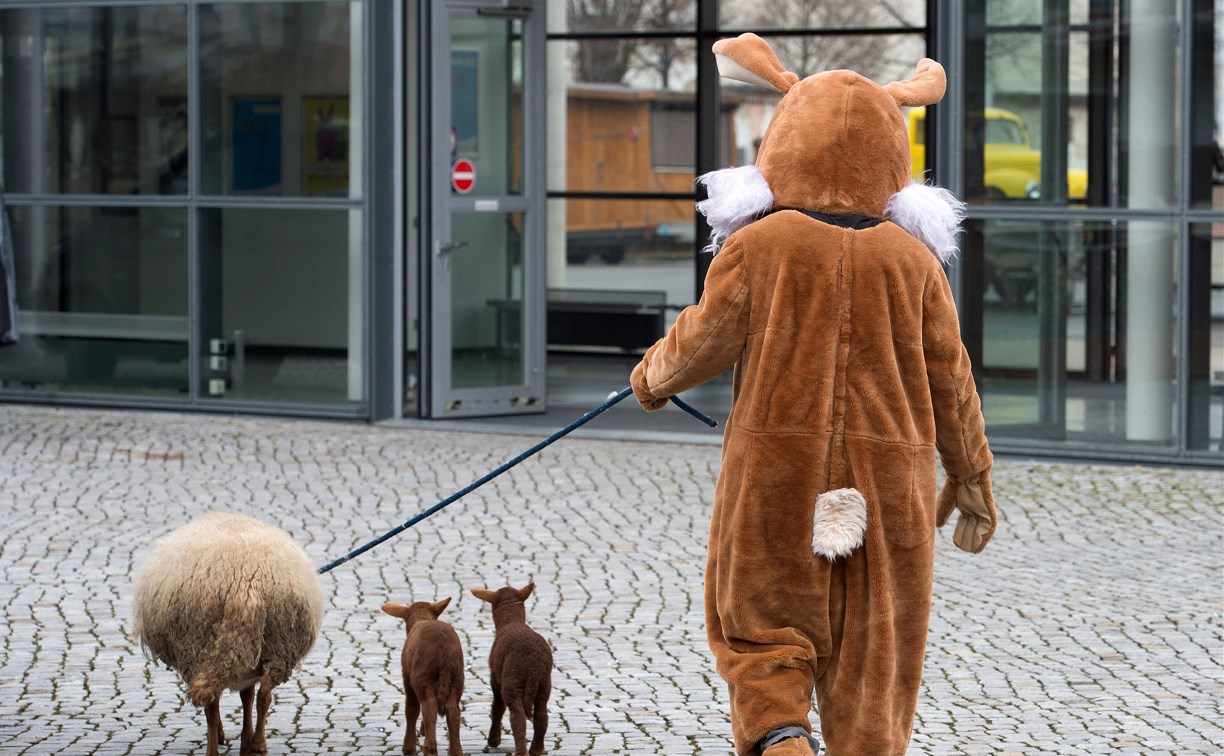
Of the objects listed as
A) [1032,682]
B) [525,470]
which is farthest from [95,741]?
[525,470]

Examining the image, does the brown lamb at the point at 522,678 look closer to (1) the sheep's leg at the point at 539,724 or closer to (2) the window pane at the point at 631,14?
(1) the sheep's leg at the point at 539,724

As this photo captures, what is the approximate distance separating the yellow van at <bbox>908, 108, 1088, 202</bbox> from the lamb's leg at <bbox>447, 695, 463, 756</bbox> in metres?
6.84

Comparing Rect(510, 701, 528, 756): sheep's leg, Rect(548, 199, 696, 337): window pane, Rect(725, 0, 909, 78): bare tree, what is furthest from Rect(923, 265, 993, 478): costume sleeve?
Rect(725, 0, 909, 78): bare tree

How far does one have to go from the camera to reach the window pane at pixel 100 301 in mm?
12320

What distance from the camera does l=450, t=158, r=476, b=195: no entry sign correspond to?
11.6 m

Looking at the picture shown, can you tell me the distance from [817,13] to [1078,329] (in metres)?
11.6

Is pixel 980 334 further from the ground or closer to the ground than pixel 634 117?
closer to the ground

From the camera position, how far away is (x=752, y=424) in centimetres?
381

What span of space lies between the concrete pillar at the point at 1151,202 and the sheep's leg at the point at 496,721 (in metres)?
6.61

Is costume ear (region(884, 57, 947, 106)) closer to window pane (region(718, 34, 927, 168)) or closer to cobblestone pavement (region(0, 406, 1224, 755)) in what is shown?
cobblestone pavement (region(0, 406, 1224, 755))

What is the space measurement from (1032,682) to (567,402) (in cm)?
751

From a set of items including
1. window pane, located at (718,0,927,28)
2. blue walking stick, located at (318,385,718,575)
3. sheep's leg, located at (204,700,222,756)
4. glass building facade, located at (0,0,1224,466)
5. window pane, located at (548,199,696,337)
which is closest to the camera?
blue walking stick, located at (318,385,718,575)

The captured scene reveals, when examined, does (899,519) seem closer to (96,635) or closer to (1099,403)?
(96,635)

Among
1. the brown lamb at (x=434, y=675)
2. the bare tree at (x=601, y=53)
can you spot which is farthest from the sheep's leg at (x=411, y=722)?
the bare tree at (x=601, y=53)
